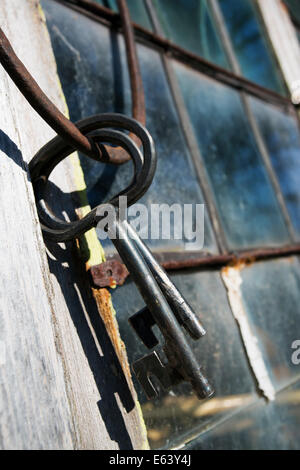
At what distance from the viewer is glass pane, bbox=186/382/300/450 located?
783mm

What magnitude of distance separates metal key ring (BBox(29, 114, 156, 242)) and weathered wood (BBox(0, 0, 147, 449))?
0.03m

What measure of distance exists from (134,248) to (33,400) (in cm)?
20

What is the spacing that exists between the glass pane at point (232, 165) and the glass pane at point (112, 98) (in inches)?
4.3

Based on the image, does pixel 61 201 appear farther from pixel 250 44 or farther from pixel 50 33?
pixel 250 44

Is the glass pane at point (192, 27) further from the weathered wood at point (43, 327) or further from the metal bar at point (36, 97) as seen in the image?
the metal bar at point (36, 97)

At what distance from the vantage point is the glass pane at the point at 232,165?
1150 mm

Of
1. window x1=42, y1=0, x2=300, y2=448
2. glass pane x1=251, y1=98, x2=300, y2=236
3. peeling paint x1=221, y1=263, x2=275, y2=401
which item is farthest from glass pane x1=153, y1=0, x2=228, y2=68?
peeling paint x1=221, y1=263, x2=275, y2=401

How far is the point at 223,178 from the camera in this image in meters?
1.18

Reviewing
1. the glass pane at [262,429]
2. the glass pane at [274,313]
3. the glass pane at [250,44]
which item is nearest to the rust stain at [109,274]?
the glass pane at [262,429]

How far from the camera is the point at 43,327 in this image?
471 millimetres

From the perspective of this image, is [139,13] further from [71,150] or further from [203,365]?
[203,365]

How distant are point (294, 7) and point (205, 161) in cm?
179

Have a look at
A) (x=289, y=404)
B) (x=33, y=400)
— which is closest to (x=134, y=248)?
(x=33, y=400)

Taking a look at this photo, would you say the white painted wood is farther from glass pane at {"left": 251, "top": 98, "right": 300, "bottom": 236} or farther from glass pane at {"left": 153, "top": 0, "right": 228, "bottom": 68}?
glass pane at {"left": 153, "top": 0, "right": 228, "bottom": 68}
